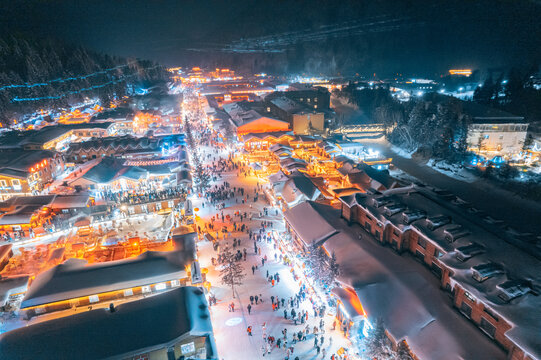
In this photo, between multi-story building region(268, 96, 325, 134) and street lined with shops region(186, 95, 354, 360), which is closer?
street lined with shops region(186, 95, 354, 360)

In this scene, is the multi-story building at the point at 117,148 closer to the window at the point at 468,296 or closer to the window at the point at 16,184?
the window at the point at 16,184

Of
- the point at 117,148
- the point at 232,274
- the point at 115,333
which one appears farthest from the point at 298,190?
the point at 117,148

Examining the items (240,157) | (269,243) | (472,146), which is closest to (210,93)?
(240,157)

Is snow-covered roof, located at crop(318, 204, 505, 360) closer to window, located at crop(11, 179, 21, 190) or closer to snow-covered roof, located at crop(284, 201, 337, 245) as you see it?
snow-covered roof, located at crop(284, 201, 337, 245)

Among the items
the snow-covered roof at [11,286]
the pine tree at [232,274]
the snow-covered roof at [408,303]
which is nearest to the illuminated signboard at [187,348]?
the pine tree at [232,274]

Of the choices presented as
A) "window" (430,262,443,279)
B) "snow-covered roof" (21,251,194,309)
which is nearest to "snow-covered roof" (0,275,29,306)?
"snow-covered roof" (21,251,194,309)

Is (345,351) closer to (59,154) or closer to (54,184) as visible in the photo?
(54,184)

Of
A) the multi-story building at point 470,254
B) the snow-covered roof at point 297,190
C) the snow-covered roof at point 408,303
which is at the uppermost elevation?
the multi-story building at point 470,254
